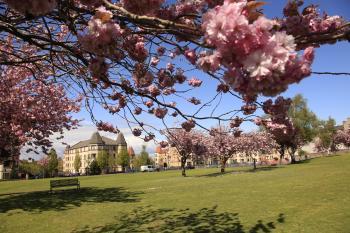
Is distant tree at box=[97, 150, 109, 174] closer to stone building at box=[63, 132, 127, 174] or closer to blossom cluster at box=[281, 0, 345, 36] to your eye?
stone building at box=[63, 132, 127, 174]

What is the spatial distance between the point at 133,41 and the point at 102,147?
153 metres

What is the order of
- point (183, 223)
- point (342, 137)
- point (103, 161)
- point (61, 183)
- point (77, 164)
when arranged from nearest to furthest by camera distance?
point (183, 223), point (61, 183), point (342, 137), point (103, 161), point (77, 164)

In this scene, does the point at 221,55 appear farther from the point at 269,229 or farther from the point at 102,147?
the point at 102,147

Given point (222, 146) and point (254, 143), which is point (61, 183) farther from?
point (254, 143)

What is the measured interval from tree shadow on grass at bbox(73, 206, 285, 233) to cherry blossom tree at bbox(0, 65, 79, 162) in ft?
27.1

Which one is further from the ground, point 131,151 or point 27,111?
point 131,151

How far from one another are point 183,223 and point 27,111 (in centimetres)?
1160

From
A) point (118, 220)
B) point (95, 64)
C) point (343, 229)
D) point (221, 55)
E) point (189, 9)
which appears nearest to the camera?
point (221, 55)

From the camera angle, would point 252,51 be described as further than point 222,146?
No

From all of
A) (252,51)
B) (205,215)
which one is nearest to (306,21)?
(252,51)

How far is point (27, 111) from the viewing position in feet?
58.4

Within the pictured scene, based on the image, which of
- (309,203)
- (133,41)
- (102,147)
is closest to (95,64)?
(133,41)

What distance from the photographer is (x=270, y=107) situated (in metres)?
3.94

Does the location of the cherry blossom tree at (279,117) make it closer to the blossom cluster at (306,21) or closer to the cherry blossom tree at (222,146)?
the blossom cluster at (306,21)
